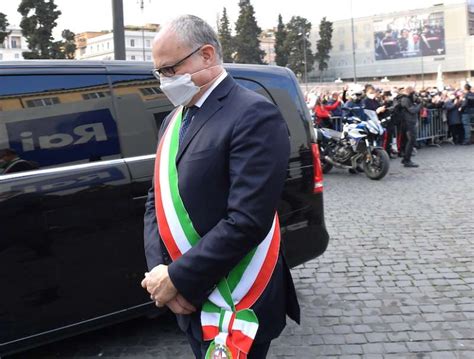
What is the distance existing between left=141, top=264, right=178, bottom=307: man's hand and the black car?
55.5 inches

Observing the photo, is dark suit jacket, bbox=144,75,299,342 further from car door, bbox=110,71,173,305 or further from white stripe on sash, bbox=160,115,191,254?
car door, bbox=110,71,173,305

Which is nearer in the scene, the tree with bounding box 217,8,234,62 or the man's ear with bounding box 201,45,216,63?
the man's ear with bounding box 201,45,216,63

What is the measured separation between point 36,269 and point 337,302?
242cm

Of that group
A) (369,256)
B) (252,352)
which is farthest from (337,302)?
(252,352)

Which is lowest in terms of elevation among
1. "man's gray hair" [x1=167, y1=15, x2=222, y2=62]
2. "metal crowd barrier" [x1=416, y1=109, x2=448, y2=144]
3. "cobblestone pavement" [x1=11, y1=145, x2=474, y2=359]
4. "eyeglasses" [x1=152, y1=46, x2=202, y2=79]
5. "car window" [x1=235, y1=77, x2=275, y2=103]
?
"cobblestone pavement" [x1=11, y1=145, x2=474, y2=359]

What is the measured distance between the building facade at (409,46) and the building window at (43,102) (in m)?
88.5

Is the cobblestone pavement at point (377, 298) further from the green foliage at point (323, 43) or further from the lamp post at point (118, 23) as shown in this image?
the green foliage at point (323, 43)

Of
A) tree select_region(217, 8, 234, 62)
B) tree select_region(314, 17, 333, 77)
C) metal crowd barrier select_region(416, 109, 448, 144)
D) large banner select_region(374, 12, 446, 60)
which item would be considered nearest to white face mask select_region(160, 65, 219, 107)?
metal crowd barrier select_region(416, 109, 448, 144)

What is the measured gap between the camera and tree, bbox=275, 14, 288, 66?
97.2 meters

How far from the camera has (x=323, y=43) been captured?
99.4 metres

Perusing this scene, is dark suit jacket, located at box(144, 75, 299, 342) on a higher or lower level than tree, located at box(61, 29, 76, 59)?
lower

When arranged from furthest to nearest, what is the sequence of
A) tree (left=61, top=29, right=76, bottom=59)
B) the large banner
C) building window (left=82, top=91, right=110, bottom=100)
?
the large banner → tree (left=61, top=29, right=76, bottom=59) → building window (left=82, top=91, right=110, bottom=100)

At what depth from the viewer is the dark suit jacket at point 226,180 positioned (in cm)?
176

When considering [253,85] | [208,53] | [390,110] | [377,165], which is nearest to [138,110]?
[253,85]
